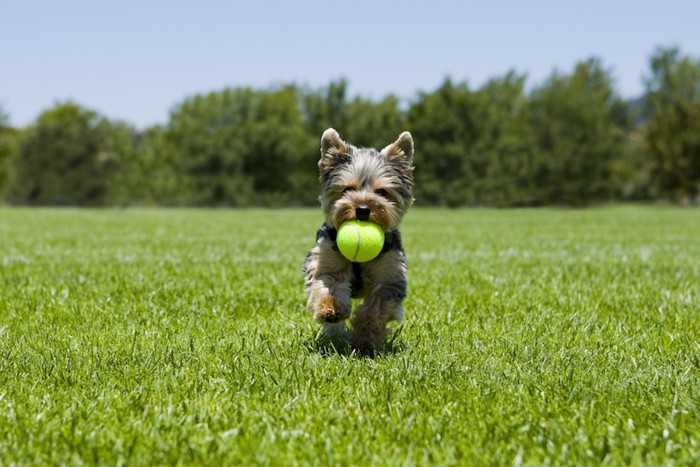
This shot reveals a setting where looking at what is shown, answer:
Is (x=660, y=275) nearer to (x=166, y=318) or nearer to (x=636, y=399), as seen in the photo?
(x=636, y=399)

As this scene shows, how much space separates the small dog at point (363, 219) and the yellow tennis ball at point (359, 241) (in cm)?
13

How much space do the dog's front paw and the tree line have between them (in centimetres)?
5288

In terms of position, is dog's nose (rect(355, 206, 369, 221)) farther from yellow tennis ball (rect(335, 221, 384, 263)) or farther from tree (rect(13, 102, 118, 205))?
tree (rect(13, 102, 118, 205))

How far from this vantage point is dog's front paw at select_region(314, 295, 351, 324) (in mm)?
4590

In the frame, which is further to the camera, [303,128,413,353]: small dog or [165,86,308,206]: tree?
[165,86,308,206]: tree

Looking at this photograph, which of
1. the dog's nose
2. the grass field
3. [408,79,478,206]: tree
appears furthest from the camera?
[408,79,478,206]: tree

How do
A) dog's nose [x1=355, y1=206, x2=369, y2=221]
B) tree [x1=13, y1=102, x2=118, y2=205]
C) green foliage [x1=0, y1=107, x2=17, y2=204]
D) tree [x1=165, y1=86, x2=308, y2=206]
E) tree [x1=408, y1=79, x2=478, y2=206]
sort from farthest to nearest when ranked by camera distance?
1. green foliage [x1=0, y1=107, x2=17, y2=204]
2. tree [x1=13, y1=102, x2=118, y2=205]
3. tree [x1=165, y1=86, x2=308, y2=206]
4. tree [x1=408, y1=79, x2=478, y2=206]
5. dog's nose [x1=355, y1=206, x2=369, y2=221]

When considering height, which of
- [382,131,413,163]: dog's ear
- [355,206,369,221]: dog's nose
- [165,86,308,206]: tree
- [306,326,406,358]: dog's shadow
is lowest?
[306,326,406,358]: dog's shadow

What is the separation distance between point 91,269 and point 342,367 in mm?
6192

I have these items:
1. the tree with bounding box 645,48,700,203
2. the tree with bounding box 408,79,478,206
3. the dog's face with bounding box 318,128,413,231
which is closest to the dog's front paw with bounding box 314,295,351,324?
the dog's face with bounding box 318,128,413,231

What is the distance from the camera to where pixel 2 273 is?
351 inches

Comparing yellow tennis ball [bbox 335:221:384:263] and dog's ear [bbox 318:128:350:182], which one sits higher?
dog's ear [bbox 318:128:350:182]

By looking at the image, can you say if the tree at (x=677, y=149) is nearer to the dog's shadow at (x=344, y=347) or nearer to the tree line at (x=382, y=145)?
the tree line at (x=382, y=145)

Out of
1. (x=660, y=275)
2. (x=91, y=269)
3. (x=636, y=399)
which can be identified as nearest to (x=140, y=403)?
(x=636, y=399)
